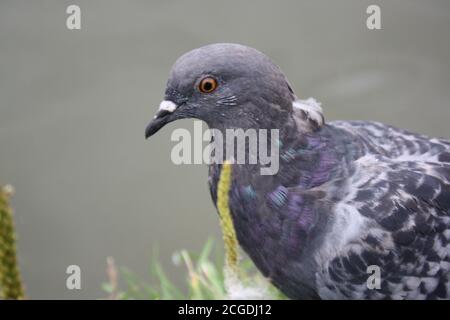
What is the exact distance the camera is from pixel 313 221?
9.82 feet

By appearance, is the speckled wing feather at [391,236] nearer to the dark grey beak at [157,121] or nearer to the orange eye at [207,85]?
the orange eye at [207,85]

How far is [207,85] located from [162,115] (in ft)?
0.88

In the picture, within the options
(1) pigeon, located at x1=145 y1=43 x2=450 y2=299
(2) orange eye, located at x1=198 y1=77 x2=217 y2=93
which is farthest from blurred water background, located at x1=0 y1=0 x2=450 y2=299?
(2) orange eye, located at x1=198 y1=77 x2=217 y2=93

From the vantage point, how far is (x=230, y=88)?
294 centimetres

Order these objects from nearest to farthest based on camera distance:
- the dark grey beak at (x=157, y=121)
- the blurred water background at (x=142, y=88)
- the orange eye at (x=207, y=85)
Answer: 1. the orange eye at (x=207, y=85)
2. the dark grey beak at (x=157, y=121)
3. the blurred water background at (x=142, y=88)

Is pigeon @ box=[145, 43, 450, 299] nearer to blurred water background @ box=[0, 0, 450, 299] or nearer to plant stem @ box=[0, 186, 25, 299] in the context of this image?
plant stem @ box=[0, 186, 25, 299]

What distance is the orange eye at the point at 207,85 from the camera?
2.93 m

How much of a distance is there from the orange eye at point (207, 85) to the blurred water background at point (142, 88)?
2.90 m

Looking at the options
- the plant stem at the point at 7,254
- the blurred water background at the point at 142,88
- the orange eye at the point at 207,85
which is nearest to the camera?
the plant stem at the point at 7,254

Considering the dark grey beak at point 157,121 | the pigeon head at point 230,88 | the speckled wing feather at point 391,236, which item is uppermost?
the pigeon head at point 230,88

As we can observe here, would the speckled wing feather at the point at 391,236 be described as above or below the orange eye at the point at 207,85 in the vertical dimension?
below

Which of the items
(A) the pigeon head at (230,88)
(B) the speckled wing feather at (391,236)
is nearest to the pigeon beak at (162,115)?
(A) the pigeon head at (230,88)

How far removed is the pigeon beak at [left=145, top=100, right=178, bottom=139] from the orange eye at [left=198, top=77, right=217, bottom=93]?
0.16 meters
